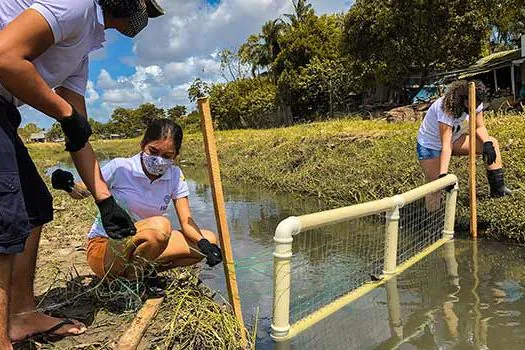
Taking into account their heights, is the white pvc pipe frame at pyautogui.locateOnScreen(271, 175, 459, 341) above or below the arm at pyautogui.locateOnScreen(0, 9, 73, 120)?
below

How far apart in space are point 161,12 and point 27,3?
2.31 feet

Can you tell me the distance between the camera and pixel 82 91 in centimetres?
260

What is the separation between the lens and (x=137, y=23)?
236 cm

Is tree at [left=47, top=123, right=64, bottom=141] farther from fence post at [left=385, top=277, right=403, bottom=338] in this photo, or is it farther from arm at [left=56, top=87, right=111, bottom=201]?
fence post at [left=385, top=277, right=403, bottom=338]

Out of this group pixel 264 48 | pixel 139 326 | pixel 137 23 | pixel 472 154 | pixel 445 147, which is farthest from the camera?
pixel 264 48

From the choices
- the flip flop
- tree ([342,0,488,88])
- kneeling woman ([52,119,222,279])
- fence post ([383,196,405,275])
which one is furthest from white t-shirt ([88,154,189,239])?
tree ([342,0,488,88])

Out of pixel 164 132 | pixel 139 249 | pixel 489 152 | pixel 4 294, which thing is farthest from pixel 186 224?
pixel 489 152

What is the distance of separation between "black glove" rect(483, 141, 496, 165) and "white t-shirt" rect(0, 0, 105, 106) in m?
4.54

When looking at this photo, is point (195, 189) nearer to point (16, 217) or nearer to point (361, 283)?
point (361, 283)

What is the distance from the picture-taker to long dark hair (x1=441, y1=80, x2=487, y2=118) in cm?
521

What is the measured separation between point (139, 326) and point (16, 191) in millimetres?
1070

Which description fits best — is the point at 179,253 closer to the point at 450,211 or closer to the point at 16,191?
the point at 16,191

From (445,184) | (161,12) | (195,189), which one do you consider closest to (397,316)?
(445,184)

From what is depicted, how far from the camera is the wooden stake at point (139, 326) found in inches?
97.9
